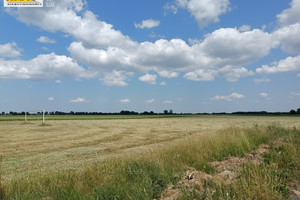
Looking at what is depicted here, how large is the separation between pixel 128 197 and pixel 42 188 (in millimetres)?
2676

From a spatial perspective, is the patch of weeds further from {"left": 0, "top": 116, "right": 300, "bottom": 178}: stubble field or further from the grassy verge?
{"left": 0, "top": 116, "right": 300, "bottom": 178}: stubble field

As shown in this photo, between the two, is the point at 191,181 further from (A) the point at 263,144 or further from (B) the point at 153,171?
(A) the point at 263,144

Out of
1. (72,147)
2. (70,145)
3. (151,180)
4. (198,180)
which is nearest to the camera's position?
(151,180)

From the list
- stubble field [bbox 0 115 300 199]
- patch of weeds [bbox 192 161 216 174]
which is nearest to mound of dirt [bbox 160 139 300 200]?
patch of weeds [bbox 192 161 216 174]

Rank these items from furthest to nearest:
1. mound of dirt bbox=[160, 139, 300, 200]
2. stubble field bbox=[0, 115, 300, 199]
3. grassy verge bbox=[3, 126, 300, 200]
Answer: stubble field bbox=[0, 115, 300, 199] < mound of dirt bbox=[160, 139, 300, 200] < grassy verge bbox=[3, 126, 300, 200]

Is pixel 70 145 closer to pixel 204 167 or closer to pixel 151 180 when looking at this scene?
pixel 204 167

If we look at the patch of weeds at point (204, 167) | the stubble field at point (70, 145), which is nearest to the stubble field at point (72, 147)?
the stubble field at point (70, 145)

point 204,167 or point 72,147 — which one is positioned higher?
point 204,167

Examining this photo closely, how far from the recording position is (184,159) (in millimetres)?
7648

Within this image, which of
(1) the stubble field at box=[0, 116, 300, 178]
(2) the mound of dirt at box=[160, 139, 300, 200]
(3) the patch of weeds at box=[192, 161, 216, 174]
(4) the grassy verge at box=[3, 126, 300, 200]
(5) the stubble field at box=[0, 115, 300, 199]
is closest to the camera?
(4) the grassy verge at box=[3, 126, 300, 200]

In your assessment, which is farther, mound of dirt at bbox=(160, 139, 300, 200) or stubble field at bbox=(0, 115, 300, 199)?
stubble field at bbox=(0, 115, 300, 199)

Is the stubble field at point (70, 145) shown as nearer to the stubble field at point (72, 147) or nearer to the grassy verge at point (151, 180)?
the stubble field at point (72, 147)

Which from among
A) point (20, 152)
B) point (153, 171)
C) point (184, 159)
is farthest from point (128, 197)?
point (20, 152)

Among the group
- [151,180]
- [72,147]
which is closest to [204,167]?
[151,180]
